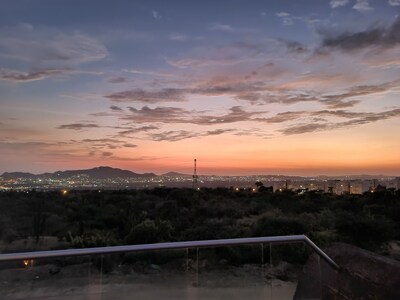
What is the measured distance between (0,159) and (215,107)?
1355 cm

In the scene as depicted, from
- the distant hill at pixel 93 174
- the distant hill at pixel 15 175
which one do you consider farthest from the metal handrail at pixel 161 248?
the distant hill at pixel 15 175

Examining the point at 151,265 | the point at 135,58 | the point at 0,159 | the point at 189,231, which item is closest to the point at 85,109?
the point at 135,58

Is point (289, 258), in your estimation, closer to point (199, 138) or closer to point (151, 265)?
point (151, 265)

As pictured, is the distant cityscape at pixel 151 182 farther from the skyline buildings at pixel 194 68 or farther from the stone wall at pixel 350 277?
the stone wall at pixel 350 277

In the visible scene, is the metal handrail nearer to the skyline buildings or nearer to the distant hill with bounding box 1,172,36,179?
the skyline buildings

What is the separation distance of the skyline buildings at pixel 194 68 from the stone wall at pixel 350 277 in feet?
22.8

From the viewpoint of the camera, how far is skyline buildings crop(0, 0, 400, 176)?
9711 millimetres

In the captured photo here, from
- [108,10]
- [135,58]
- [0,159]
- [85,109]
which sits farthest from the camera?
[0,159]

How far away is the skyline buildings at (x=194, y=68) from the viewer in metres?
9.71

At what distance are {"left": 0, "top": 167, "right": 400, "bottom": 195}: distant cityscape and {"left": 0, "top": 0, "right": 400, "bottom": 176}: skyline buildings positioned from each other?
52.7 ft

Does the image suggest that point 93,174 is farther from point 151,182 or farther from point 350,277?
point 350,277

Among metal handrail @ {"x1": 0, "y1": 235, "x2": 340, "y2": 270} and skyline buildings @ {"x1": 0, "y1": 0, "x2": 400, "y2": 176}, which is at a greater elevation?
skyline buildings @ {"x1": 0, "y1": 0, "x2": 400, "y2": 176}

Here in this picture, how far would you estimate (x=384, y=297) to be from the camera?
121 inches

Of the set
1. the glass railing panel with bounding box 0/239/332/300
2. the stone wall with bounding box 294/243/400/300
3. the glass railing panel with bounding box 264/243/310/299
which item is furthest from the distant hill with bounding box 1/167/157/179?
the stone wall with bounding box 294/243/400/300
